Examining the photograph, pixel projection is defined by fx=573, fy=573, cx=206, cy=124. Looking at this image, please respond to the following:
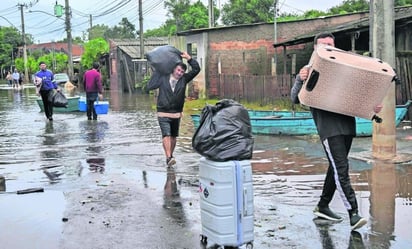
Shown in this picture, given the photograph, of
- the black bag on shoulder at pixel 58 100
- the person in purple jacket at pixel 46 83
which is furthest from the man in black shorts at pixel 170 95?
the black bag on shoulder at pixel 58 100

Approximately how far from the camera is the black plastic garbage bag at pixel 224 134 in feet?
15.7

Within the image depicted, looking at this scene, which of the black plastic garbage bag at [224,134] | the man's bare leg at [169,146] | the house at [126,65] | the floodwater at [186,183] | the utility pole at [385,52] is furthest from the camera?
the house at [126,65]

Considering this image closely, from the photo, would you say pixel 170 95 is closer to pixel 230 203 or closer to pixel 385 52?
pixel 385 52

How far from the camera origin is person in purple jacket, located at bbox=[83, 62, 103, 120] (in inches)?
657

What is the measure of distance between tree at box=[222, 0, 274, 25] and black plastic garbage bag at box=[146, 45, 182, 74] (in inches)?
1292

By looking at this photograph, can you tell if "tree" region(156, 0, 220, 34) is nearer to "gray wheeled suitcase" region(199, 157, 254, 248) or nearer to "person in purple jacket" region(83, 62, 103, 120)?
"person in purple jacket" region(83, 62, 103, 120)

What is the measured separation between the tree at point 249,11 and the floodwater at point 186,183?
92.4 feet

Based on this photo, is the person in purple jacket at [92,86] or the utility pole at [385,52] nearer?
the utility pole at [385,52]

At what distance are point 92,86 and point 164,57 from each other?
8913 mm

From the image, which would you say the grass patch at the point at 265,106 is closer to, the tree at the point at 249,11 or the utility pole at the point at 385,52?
the utility pole at the point at 385,52

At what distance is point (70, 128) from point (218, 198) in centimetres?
1120

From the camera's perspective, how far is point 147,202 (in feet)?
22.2

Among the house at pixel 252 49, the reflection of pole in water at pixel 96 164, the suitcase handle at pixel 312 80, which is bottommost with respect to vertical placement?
the reflection of pole in water at pixel 96 164

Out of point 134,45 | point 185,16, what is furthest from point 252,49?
point 185,16
